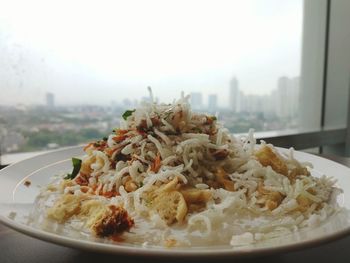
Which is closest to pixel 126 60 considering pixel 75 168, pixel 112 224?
pixel 75 168

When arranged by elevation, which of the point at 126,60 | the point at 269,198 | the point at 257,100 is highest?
the point at 126,60

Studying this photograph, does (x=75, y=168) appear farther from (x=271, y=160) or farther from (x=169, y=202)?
(x=271, y=160)

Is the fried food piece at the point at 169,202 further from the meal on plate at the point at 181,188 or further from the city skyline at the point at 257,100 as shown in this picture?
the city skyline at the point at 257,100

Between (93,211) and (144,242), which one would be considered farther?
(93,211)

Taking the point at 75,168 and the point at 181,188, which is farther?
the point at 75,168

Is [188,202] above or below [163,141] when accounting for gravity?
below

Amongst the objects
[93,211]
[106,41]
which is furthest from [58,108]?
[93,211]

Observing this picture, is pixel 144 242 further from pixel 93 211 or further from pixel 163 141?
pixel 163 141
